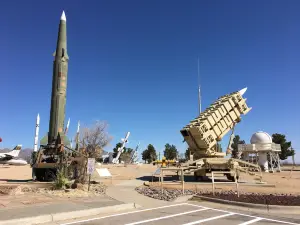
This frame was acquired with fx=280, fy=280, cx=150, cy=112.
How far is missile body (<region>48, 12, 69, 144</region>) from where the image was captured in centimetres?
2259

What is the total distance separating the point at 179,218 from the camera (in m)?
8.77

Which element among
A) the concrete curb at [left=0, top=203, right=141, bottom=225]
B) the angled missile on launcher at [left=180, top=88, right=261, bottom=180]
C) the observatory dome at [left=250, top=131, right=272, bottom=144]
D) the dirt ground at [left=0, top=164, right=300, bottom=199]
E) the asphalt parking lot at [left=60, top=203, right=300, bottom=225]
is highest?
the observatory dome at [left=250, top=131, right=272, bottom=144]

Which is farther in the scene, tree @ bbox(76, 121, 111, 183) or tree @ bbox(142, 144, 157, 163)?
tree @ bbox(142, 144, 157, 163)

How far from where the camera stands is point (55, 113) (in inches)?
894

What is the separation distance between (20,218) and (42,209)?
59.5 inches

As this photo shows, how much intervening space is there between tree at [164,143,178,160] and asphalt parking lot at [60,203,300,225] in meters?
101

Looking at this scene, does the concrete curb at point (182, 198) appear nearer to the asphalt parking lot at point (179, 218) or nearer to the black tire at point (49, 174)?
the asphalt parking lot at point (179, 218)

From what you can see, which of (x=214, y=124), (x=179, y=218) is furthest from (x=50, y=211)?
(x=214, y=124)

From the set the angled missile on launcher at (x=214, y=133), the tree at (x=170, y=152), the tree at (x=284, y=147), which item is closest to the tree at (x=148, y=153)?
the tree at (x=170, y=152)

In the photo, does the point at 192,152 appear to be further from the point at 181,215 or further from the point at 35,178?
the point at 181,215

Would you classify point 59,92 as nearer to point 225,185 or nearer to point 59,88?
point 59,88

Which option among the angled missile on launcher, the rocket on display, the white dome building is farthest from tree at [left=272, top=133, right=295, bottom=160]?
the rocket on display

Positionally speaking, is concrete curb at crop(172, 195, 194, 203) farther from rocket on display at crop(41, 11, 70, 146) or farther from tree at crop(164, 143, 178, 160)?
tree at crop(164, 143, 178, 160)

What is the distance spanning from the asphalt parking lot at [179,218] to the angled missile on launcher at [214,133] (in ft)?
36.0
